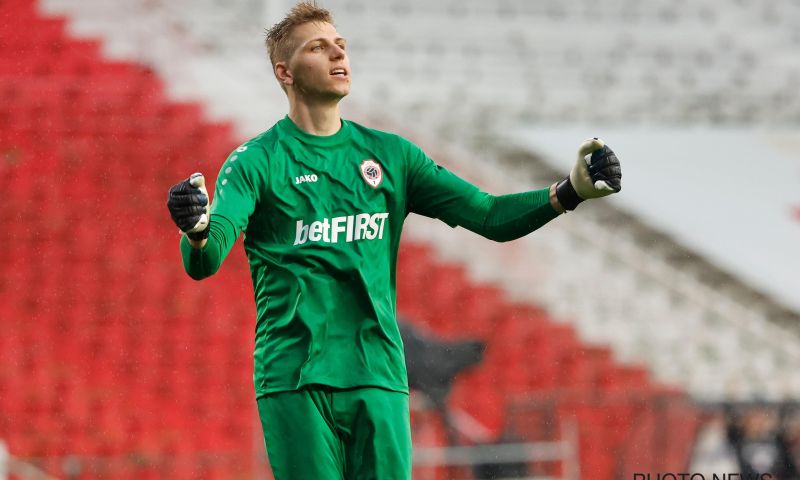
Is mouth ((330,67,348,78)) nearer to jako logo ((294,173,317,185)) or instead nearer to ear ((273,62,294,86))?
ear ((273,62,294,86))

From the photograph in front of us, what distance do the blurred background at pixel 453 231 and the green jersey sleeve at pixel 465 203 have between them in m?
4.64

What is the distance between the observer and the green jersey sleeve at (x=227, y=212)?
2.78 meters

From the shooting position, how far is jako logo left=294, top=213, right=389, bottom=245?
9.84ft

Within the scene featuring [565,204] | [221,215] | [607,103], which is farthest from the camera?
[607,103]

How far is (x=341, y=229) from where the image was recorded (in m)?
3.02

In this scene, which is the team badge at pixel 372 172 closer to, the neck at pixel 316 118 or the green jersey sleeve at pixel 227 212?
the neck at pixel 316 118

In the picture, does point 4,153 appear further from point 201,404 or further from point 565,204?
point 565,204

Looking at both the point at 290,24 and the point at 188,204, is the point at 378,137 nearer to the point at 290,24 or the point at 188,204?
the point at 290,24

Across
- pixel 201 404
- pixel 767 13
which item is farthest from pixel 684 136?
pixel 201 404

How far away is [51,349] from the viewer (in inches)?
368

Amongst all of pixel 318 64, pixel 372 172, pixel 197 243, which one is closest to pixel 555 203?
pixel 372 172

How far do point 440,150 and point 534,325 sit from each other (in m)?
1.76

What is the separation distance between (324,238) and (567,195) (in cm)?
60

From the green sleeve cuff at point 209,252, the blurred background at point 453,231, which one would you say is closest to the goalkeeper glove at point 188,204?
the green sleeve cuff at point 209,252
